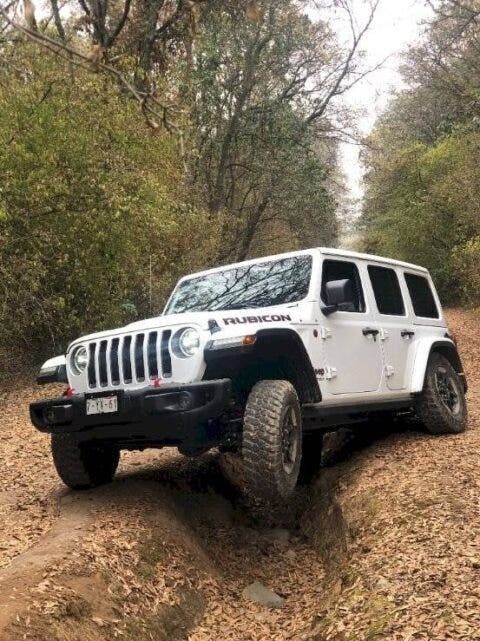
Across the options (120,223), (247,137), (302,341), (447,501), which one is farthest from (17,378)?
(247,137)

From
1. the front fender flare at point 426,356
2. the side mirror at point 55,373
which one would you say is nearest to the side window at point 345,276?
the front fender flare at point 426,356

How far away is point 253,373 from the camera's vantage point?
188 inches

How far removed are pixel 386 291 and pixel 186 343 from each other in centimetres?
287

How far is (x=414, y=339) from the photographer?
21.4 ft

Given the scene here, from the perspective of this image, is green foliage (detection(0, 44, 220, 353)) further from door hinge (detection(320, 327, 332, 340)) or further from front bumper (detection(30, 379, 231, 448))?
door hinge (detection(320, 327, 332, 340))

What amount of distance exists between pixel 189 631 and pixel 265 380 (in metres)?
1.68

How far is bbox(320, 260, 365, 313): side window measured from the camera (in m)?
5.48

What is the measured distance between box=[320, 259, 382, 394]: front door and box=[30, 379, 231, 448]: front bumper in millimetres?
1175

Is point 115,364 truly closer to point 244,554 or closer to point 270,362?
point 270,362

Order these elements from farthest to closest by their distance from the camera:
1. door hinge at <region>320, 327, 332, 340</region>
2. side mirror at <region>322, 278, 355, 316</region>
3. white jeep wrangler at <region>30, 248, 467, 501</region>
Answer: door hinge at <region>320, 327, 332, 340</region> → side mirror at <region>322, 278, 355, 316</region> → white jeep wrangler at <region>30, 248, 467, 501</region>

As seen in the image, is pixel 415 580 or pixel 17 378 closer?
pixel 415 580

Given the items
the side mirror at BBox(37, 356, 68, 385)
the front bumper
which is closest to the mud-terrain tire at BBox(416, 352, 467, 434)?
the front bumper

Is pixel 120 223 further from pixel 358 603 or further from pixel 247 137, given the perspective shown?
pixel 247 137

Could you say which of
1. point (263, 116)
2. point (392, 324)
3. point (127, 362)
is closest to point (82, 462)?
point (127, 362)
